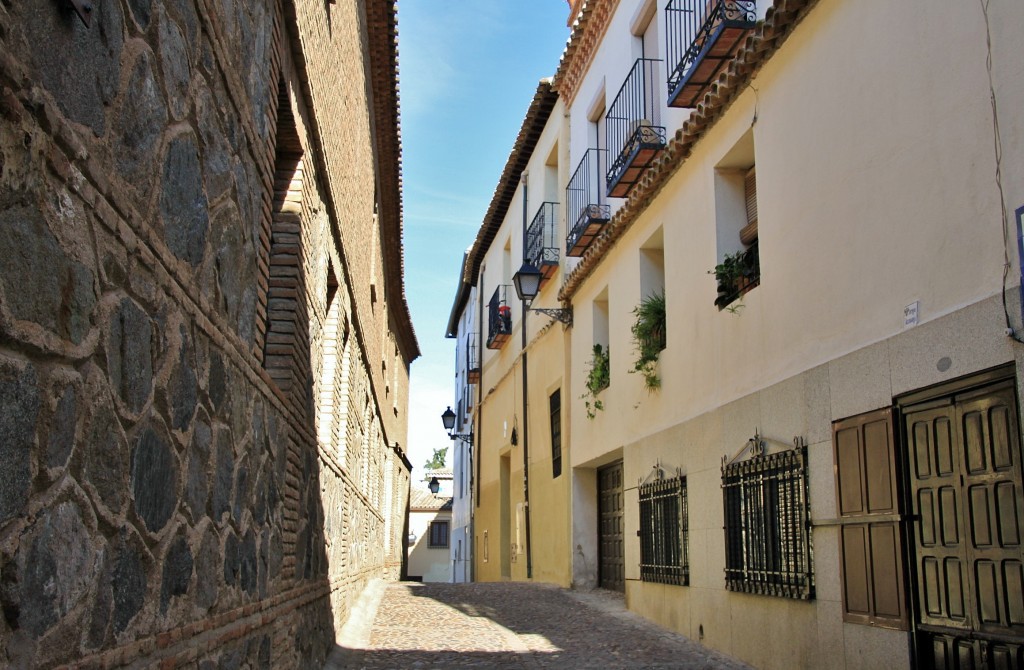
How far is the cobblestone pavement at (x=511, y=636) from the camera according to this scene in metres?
7.97

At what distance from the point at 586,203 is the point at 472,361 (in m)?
11.8

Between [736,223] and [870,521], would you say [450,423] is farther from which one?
[870,521]

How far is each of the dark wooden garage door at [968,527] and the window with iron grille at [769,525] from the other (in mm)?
1318

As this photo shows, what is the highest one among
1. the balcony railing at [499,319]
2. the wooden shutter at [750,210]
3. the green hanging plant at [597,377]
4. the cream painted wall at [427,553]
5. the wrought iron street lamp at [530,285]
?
the balcony railing at [499,319]

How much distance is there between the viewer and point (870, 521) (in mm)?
5859

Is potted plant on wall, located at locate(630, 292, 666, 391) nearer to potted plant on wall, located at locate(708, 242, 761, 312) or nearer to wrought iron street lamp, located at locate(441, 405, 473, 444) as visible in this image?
potted plant on wall, located at locate(708, 242, 761, 312)

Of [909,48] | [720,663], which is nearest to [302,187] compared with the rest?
[909,48]

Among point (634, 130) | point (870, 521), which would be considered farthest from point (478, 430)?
point (870, 521)

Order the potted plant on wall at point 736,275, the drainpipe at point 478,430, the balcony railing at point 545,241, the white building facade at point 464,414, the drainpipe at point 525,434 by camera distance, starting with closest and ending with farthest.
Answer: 1. the potted plant on wall at point 736,275
2. the balcony railing at point 545,241
3. the drainpipe at point 525,434
4. the drainpipe at point 478,430
5. the white building facade at point 464,414

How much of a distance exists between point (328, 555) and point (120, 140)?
6.02 metres

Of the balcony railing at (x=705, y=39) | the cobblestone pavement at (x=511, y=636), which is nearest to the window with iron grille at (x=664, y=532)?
the cobblestone pavement at (x=511, y=636)

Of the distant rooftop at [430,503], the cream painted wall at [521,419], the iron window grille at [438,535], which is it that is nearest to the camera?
the cream painted wall at [521,419]

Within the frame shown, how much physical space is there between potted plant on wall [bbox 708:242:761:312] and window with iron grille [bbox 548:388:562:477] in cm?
719

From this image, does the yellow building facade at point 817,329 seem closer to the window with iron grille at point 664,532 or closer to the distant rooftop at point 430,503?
the window with iron grille at point 664,532
